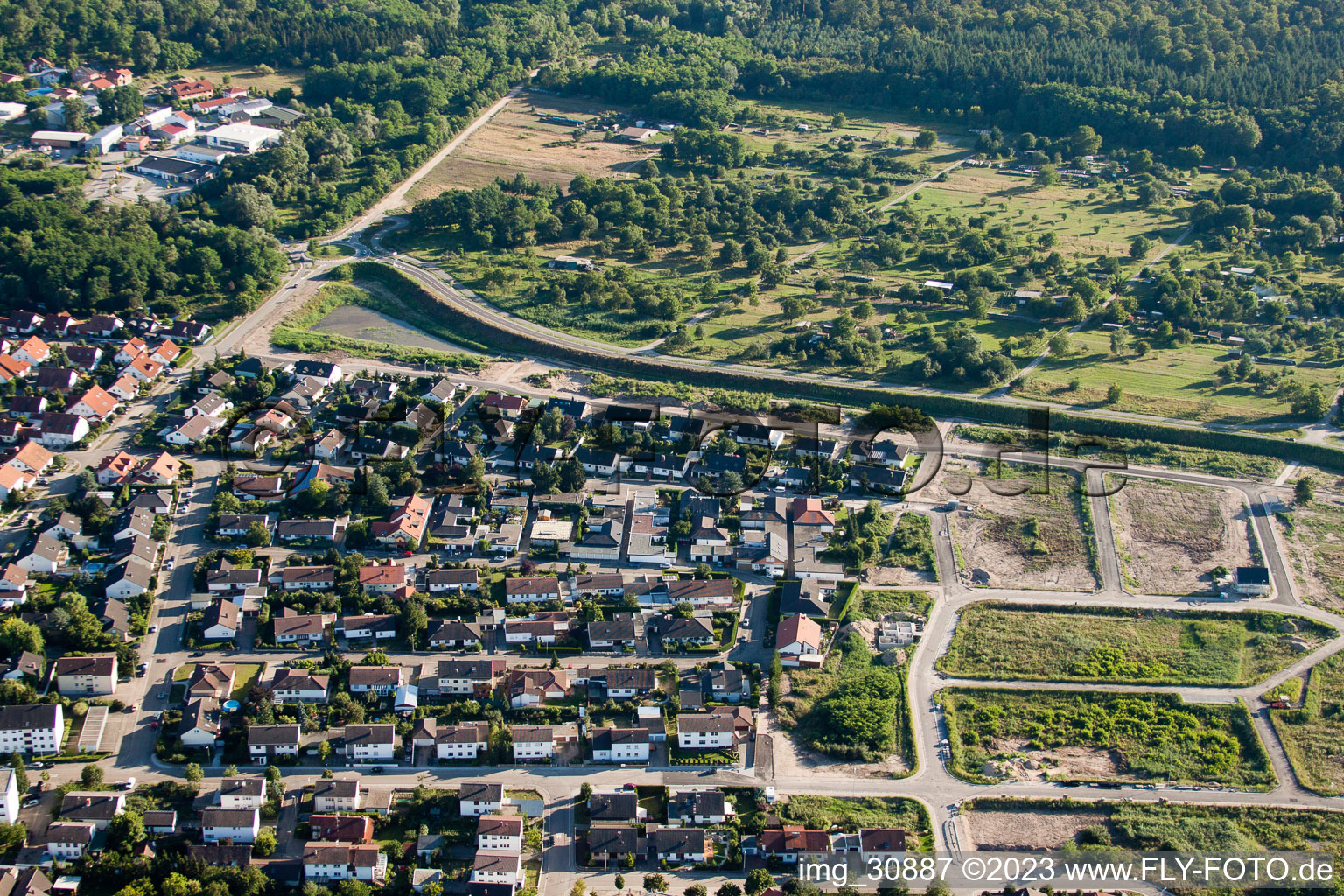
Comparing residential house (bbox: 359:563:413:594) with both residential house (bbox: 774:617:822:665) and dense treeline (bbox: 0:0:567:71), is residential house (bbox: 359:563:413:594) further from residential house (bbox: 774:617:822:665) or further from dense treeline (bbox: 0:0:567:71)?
dense treeline (bbox: 0:0:567:71)

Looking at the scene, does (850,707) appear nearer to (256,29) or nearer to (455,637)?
(455,637)

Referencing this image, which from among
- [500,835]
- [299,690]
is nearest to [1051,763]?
[500,835]

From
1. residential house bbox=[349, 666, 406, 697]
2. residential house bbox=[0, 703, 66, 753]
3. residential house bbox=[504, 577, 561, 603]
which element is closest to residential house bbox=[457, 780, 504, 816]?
residential house bbox=[349, 666, 406, 697]

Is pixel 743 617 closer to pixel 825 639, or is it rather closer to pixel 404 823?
pixel 825 639

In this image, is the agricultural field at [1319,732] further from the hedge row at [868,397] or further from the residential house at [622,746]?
the residential house at [622,746]

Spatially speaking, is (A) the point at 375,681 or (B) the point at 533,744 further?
(A) the point at 375,681

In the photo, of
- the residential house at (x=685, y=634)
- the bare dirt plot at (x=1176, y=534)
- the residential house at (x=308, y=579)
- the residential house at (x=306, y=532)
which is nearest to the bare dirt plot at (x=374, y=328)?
the residential house at (x=306, y=532)

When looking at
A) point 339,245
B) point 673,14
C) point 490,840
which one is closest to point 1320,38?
point 673,14
